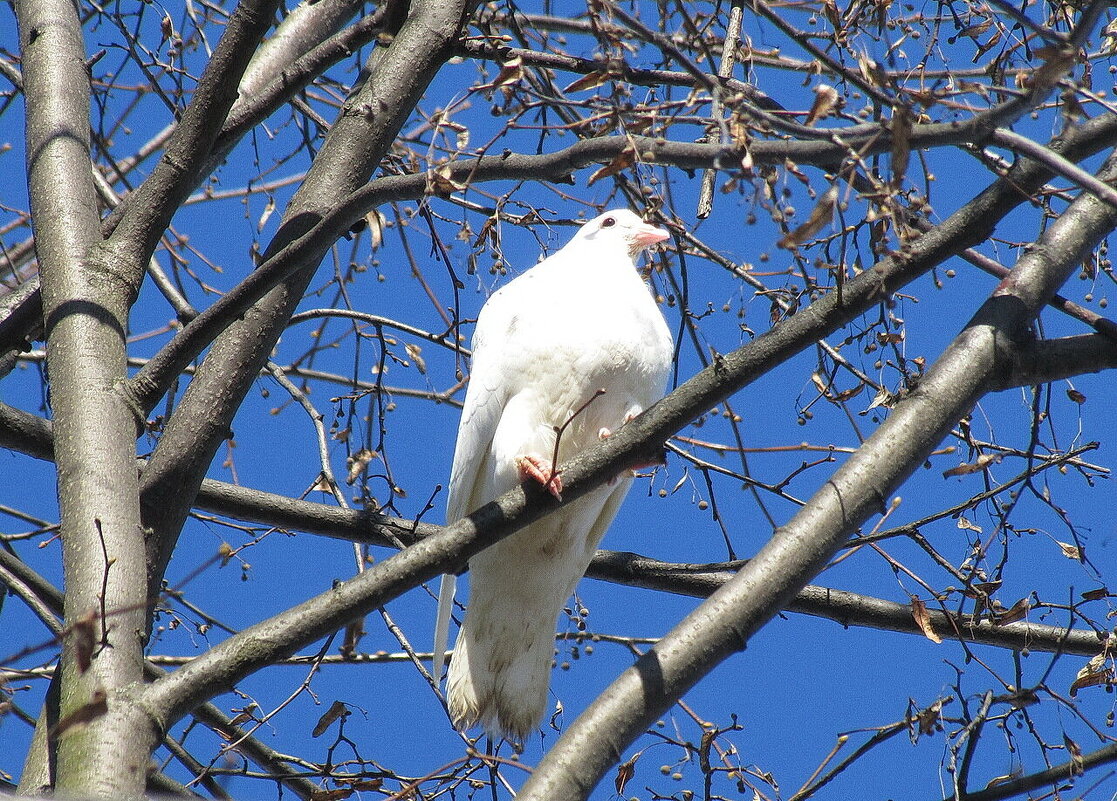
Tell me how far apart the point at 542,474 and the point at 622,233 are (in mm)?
1609

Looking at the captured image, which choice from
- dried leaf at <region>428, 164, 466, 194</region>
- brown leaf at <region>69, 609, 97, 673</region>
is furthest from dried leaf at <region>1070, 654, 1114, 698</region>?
brown leaf at <region>69, 609, 97, 673</region>

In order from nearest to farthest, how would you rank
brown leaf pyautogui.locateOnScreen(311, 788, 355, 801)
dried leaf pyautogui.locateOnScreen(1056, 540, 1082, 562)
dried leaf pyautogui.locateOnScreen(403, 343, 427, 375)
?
brown leaf pyautogui.locateOnScreen(311, 788, 355, 801) < dried leaf pyautogui.locateOnScreen(1056, 540, 1082, 562) < dried leaf pyautogui.locateOnScreen(403, 343, 427, 375)

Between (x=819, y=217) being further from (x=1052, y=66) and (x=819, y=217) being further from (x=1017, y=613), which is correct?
(x=1017, y=613)

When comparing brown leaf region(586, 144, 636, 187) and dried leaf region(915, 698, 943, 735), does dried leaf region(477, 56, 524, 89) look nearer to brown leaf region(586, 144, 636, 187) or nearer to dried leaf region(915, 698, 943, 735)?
brown leaf region(586, 144, 636, 187)

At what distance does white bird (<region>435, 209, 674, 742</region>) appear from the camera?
3.55 metres

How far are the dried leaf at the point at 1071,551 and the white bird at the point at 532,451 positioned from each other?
125cm

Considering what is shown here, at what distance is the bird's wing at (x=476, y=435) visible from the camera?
11.9ft

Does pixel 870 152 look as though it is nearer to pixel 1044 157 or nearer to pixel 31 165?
pixel 1044 157

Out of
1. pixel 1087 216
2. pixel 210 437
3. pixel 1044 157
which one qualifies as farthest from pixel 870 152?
pixel 210 437

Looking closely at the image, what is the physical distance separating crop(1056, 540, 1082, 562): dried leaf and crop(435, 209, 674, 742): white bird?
1.25m

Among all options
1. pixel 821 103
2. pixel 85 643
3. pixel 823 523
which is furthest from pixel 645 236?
pixel 85 643

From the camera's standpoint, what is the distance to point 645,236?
13.6ft

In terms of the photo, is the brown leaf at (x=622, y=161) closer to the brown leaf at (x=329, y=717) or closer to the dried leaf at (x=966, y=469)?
the dried leaf at (x=966, y=469)

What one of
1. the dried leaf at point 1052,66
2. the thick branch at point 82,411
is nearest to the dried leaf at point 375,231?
the thick branch at point 82,411
